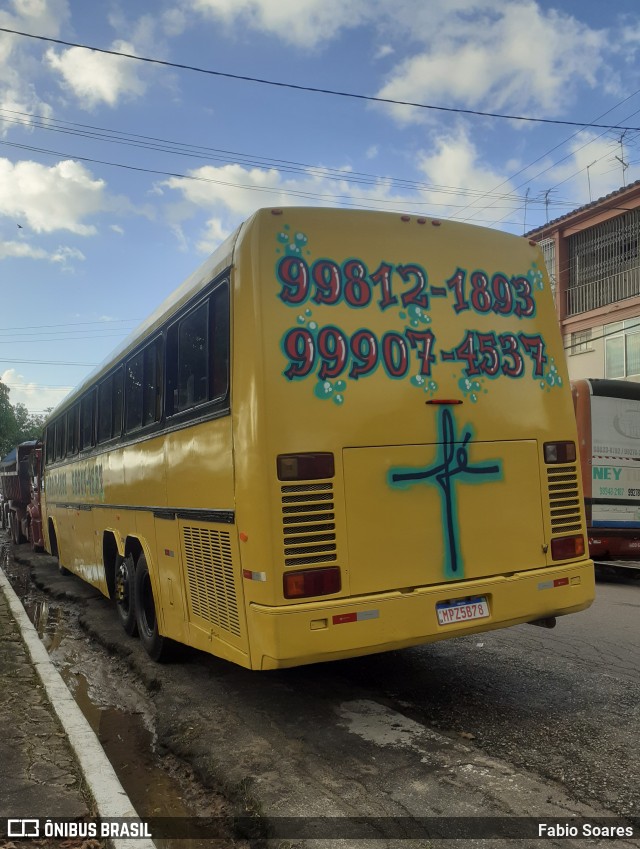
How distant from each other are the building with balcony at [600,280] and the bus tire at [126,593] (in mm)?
16921

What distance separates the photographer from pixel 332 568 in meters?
4.17

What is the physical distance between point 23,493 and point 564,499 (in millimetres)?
18125

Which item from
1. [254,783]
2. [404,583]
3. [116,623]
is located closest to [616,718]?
[404,583]

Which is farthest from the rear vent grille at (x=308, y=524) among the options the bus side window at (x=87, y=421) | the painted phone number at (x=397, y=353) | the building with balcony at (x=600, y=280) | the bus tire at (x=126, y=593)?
the building with balcony at (x=600, y=280)

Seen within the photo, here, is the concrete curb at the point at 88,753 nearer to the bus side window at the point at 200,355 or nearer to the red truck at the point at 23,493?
the bus side window at the point at 200,355

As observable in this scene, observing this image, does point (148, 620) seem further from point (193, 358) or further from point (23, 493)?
point (23, 493)

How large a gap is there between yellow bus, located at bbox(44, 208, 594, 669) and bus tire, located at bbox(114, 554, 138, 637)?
1667mm

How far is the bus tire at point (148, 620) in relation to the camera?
6.23 m

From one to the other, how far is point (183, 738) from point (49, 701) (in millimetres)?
1385

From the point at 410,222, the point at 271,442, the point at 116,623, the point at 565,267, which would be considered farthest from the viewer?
the point at 565,267

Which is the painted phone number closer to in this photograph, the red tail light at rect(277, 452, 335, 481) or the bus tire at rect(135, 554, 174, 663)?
the red tail light at rect(277, 452, 335, 481)

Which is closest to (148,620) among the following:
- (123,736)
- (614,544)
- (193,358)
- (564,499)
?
(123,736)

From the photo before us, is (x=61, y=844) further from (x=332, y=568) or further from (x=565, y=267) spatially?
(x=565, y=267)

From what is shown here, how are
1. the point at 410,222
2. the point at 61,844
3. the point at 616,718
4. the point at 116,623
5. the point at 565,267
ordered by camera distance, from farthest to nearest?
the point at 565,267
the point at 116,623
the point at 410,222
the point at 616,718
the point at 61,844
